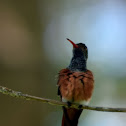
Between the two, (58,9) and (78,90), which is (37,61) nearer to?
(78,90)

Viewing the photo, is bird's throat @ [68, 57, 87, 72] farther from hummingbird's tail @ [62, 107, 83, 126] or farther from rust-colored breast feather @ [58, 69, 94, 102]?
hummingbird's tail @ [62, 107, 83, 126]

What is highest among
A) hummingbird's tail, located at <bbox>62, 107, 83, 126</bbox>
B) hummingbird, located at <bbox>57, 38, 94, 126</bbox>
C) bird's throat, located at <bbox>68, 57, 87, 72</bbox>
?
bird's throat, located at <bbox>68, 57, 87, 72</bbox>

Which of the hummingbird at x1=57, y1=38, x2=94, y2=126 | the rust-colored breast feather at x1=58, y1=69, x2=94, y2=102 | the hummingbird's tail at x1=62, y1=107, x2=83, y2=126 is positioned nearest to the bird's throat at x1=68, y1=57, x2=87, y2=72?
the hummingbird at x1=57, y1=38, x2=94, y2=126

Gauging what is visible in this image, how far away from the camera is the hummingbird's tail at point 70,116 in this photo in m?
3.21

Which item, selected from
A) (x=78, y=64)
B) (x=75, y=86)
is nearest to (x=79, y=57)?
(x=78, y=64)

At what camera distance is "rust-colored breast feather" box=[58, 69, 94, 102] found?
9.82 feet

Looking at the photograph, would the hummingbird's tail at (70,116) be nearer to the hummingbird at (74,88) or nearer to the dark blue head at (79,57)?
the hummingbird at (74,88)

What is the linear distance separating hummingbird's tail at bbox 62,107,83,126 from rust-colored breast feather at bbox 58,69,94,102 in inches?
9.3

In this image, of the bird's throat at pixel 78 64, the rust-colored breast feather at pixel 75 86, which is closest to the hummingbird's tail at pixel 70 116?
the rust-colored breast feather at pixel 75 86

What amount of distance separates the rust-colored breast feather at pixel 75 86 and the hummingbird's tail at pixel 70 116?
0.24m

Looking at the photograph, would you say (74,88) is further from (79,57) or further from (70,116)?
(79,57)

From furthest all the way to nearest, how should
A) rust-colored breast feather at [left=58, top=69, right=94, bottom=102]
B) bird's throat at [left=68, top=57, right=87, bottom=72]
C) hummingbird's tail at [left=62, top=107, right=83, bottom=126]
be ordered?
bird's throat at [left=68, top=57, right=87, bottom=72], hummingbird's tail at [left=62, top=107, right=83, bottom=126], rust-colored breast feather at [left=58, top=69, right=94, bottom=102]

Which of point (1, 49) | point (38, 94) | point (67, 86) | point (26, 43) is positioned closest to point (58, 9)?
point (26, 43)

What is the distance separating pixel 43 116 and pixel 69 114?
501mm
